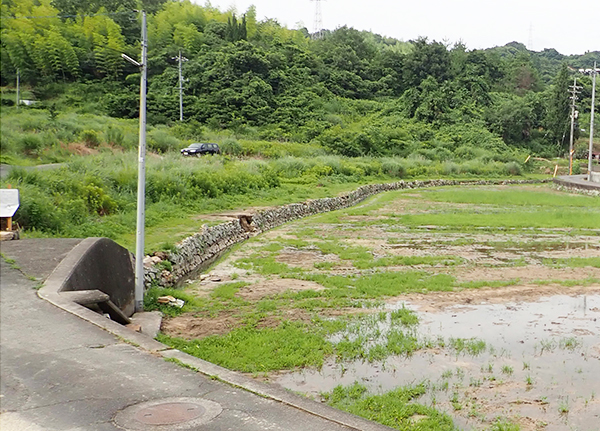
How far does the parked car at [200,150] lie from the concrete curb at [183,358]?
30.7 metres

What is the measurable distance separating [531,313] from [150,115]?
53770mm

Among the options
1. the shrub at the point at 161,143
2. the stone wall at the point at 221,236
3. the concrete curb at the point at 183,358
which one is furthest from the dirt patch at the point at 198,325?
the shrub at the point at 161,143

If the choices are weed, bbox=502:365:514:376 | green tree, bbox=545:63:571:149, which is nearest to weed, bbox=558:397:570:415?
weed, bbox=502:365:514:376

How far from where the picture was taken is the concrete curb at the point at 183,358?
217 inches

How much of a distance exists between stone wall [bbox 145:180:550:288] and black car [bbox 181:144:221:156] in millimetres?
11244

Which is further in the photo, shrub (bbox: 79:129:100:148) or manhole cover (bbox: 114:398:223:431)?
shrub (bbox: 79:129:100:148)

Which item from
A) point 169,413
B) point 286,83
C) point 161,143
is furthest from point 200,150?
point 169,413

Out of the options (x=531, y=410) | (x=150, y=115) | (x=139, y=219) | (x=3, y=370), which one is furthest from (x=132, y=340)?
(x=150, y=115)

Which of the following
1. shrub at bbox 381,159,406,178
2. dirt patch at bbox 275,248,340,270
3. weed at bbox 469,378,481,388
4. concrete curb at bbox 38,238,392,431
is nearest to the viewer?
concrete curb at bbox 38,238,392,431

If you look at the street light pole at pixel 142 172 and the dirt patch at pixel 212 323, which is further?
the street light pole at pixel 142 172

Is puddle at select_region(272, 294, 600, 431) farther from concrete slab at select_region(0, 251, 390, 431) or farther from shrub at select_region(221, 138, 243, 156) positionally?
shrub at select_region(221, 138, 243, 156)

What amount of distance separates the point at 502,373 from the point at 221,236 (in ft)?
41.3

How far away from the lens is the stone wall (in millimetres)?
14289

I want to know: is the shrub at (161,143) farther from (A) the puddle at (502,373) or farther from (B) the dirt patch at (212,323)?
(A) the puddle at (502,373)
